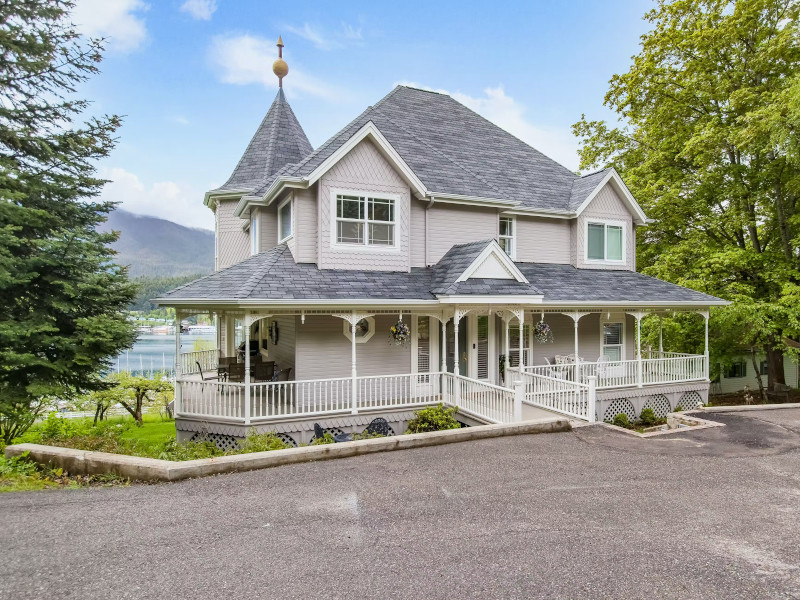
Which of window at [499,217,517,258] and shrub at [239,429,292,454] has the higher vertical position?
window at [499,217,517,258]

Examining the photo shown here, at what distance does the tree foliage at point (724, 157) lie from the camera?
16172 mm

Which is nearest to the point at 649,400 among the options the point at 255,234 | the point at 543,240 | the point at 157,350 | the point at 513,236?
the point at 543,240

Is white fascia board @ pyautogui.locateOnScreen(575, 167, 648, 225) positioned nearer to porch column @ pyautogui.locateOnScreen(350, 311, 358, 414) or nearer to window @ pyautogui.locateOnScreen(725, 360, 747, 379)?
porch column @ pyautogui.locateOnScreen(350, 311, 358, 414)

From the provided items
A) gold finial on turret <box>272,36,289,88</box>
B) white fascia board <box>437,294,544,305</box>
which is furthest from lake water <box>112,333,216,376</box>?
white fascia board <box>437,294,544,305</box>

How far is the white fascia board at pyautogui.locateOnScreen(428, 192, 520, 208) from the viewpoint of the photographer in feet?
43.6

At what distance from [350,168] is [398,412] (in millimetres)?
6792

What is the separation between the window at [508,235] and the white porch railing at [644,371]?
4.16m

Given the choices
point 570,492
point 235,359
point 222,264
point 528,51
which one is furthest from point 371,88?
point 570,492

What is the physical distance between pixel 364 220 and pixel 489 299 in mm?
4120

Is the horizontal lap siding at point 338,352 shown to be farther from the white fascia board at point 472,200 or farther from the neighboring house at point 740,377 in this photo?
the neighboring house at point 740,377

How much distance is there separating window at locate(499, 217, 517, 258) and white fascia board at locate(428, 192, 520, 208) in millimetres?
1047

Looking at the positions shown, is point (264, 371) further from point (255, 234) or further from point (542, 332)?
point (542, 332)

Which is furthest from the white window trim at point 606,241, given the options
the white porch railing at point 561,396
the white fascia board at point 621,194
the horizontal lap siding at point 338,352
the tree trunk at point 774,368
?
the horizontal lap siding at point 338,352

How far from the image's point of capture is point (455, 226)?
46.4 feet
